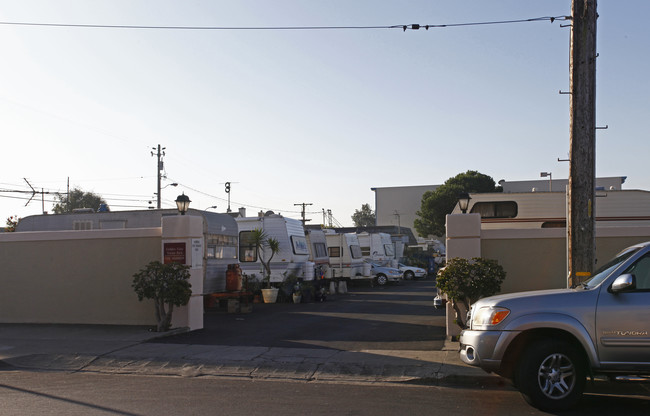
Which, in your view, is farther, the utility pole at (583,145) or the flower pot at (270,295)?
the flower pot at (270,295)

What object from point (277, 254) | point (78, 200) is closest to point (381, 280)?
point (277, 254)

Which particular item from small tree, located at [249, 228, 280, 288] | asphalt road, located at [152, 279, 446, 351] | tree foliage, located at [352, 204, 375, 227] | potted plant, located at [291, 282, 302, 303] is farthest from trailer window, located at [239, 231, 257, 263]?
tree foliage, located at [352, 204, 375, 227]

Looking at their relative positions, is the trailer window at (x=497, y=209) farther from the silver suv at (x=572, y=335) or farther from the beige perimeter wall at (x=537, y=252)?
the silver suv at (x=572, y=335)

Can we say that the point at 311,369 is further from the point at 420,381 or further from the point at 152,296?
the point at 152,296

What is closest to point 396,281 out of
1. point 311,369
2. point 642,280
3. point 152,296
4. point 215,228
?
point 215,228

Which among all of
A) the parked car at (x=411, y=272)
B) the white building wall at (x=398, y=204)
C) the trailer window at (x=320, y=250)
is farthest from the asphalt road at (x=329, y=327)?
the white building wall at (x=398, y=204)

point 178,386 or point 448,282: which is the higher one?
point 448,282

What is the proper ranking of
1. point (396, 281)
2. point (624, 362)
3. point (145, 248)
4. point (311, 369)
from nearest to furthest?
point (624, 362) → point (311, 369) → point (145, 248) → point (396, 281)

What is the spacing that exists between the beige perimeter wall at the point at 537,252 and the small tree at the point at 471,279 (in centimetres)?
81

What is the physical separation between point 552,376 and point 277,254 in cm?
1682

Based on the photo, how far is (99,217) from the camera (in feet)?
68.7

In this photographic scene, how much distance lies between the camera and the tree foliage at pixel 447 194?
63.7m

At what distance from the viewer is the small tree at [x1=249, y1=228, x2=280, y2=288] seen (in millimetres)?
23062

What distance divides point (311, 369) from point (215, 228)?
11015mm
